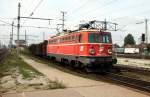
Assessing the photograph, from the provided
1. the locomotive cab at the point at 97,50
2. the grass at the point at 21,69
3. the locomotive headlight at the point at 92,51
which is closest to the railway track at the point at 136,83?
the locomotive cab at the point at 97,50

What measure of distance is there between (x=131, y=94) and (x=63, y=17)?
5174 cm

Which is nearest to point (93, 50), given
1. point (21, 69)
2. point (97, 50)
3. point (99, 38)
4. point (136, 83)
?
point (97, 50)

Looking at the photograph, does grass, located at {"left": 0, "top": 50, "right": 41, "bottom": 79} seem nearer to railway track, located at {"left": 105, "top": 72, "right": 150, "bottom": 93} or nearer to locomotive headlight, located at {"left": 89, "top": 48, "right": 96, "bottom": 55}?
locomotive headlight, located at {"left": 89, "top": 48, "right": 96, "bottom": 55}

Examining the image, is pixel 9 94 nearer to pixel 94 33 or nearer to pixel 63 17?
pixel 94 33

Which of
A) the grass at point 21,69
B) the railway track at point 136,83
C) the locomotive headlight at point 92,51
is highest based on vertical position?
the locomotive headlight at point 92,51

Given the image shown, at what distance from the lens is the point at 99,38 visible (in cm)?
2178

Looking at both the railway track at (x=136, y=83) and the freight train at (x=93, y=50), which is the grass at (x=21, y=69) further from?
the railway track at (x=136, y=83)

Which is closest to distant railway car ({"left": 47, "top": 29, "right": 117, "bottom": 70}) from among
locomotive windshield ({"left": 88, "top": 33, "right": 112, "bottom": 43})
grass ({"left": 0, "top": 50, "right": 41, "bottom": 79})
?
locomotive windshield ({"left": 88, "top": 33, "right": 112, "bottom": 43})

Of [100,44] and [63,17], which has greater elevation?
[63,17]

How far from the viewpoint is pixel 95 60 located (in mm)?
20812

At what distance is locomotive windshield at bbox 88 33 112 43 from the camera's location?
21533mm

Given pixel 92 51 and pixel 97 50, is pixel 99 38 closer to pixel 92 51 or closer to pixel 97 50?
pixel 97 50

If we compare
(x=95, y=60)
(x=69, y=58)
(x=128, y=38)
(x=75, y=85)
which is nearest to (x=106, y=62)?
(x=95, y=60)

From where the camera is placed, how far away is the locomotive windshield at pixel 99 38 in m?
21.5
